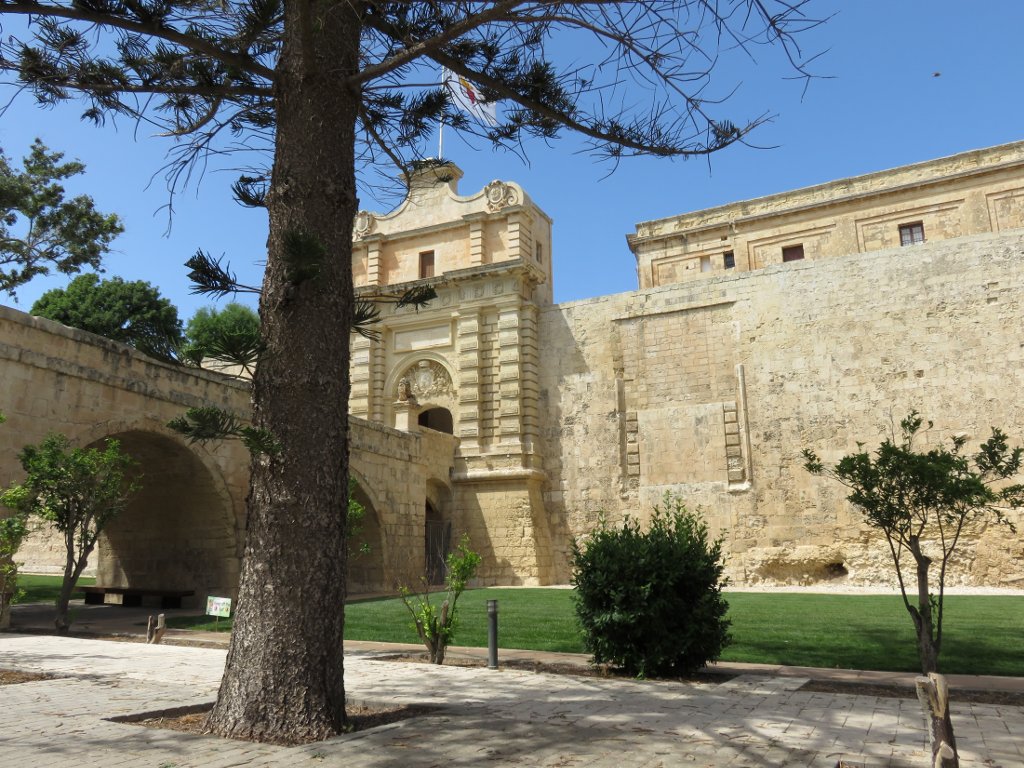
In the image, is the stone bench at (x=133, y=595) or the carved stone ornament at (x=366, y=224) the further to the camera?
the carved stone ornament at (x=366, y=224)

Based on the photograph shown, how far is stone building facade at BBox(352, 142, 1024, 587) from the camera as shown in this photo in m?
16.7

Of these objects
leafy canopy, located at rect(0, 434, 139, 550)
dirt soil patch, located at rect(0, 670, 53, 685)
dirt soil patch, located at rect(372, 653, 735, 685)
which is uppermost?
leafy canopy, located at rect(0, 434, 139, 550)

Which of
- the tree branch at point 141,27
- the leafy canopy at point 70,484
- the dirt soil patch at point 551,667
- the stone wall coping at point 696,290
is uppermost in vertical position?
the stone wall coping at point 696,290

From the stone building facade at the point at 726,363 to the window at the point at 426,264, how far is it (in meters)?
0.07

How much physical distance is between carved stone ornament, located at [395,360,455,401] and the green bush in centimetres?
1488

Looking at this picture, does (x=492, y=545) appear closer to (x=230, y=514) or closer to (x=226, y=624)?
(x=230, y=514)

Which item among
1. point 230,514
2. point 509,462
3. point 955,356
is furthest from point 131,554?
point 955,356

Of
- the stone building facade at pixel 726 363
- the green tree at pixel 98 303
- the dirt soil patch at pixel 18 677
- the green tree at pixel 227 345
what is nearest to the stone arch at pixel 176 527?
the dirt soil patch at pixel 18 677

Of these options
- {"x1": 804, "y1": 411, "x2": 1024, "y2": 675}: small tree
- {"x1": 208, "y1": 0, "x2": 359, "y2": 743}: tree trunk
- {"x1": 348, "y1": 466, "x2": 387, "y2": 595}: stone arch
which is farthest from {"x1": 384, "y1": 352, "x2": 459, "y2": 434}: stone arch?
{"x1": 208, "y1": 0, "x2": 359, "y2": 743}: tree trunk

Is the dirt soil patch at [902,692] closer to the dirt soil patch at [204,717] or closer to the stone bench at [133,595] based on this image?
the dirt soil patch at [204,717]

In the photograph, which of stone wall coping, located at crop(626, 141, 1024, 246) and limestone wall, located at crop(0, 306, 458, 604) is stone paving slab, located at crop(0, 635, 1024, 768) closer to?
limestone wall, located at crop(0, 306, 458, 604)

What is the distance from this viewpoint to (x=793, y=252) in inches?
964

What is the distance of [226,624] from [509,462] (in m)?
9.97

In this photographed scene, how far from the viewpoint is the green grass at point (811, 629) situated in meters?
7.11
